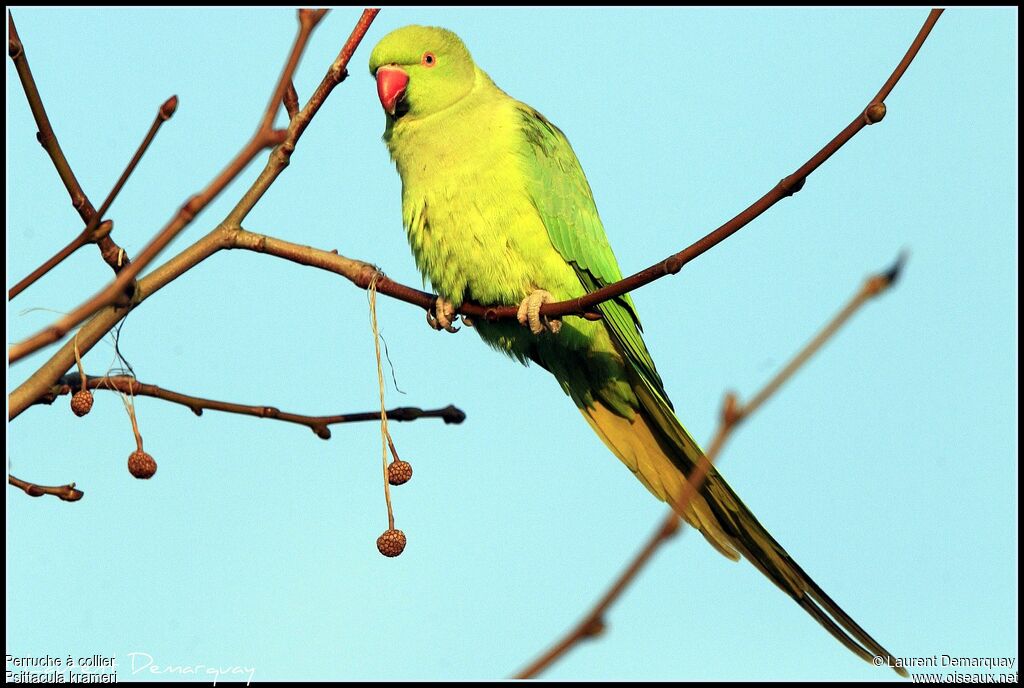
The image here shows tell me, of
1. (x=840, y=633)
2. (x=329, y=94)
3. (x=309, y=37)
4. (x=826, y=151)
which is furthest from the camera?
(x=840, y=633)

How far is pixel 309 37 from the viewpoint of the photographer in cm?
132

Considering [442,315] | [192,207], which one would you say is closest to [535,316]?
[442,315]

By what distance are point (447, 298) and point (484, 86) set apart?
122cm

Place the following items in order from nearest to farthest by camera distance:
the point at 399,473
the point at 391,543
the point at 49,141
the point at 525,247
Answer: the point at 49,141 → the point at 391,543 → the point at 399,473 → the point at 525,247

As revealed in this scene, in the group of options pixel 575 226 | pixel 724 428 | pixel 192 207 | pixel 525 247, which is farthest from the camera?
pixel 575 226

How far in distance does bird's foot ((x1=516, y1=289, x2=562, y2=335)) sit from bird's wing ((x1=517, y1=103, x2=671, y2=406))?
0.25 metres

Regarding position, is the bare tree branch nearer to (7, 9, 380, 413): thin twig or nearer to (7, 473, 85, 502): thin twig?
(7, 9, 380, 413): thin twig

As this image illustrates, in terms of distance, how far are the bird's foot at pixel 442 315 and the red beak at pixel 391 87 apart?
0.97m

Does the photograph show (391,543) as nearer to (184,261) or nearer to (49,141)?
(184,261)

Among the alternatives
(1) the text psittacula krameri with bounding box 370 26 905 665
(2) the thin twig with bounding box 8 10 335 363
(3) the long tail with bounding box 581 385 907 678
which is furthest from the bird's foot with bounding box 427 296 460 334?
(2) the thin twig with bounding box 8 10 335 363

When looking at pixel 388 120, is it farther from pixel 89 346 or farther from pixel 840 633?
pixel 840 633

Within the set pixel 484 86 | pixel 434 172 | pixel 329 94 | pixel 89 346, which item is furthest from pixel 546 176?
pixel 89 346

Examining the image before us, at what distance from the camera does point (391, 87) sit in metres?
4.21

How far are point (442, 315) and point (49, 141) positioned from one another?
6.36ft
